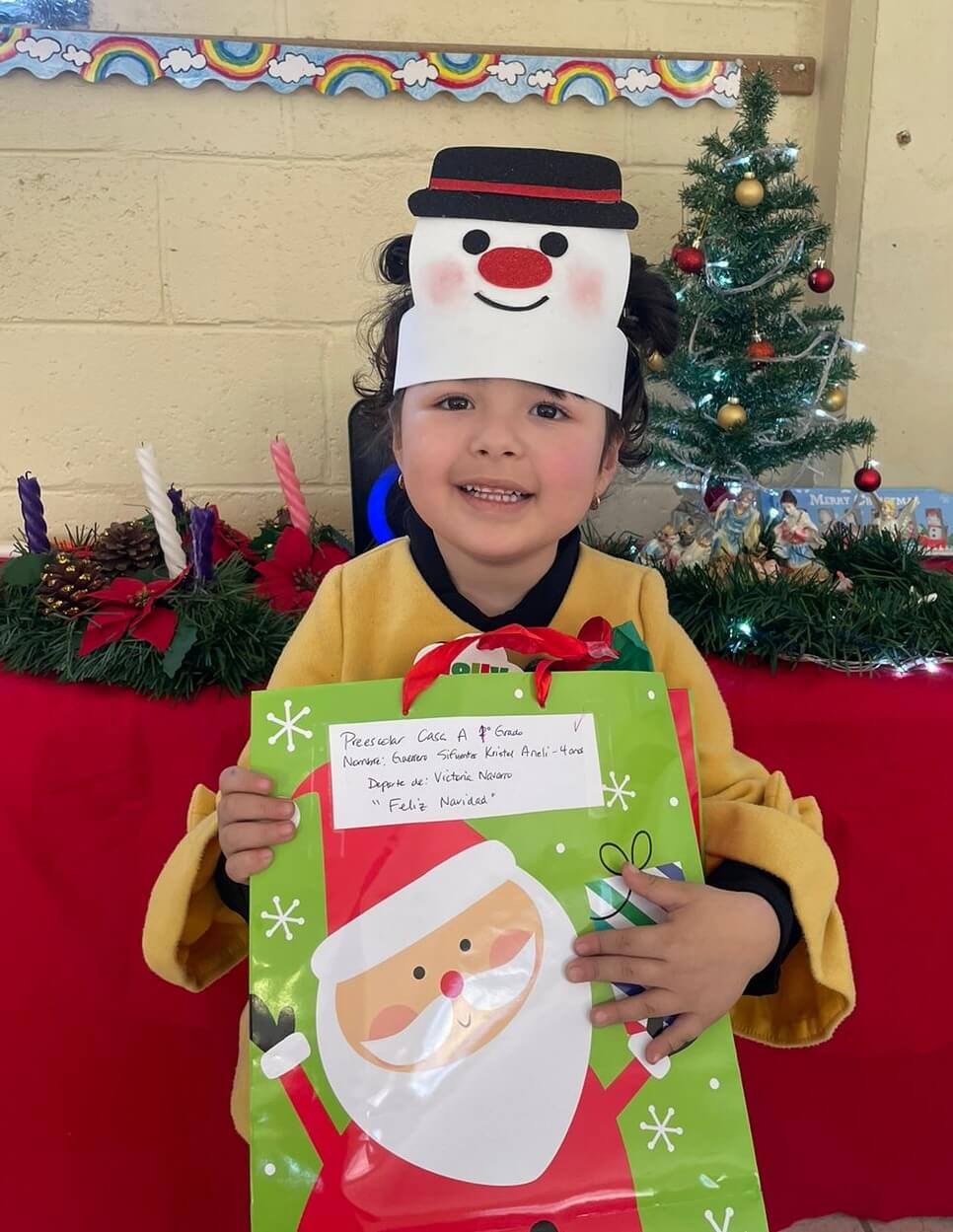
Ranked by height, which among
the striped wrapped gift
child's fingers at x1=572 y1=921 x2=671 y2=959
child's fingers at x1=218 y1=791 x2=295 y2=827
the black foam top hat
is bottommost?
child's fingers at x1=572 y1=921 x2=671 y2=959

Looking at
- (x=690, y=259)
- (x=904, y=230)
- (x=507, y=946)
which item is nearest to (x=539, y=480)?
(x=507, y=946)

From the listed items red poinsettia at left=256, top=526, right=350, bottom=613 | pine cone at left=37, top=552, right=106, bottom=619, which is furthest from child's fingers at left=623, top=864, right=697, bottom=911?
pine cone at left=37, top=552, right=106, bottom=619

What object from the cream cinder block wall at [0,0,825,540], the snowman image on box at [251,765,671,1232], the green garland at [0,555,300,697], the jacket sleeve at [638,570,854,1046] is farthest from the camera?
the cream cinder block wall at [0,0,825,540]

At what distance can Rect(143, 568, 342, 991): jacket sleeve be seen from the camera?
2.22 feet

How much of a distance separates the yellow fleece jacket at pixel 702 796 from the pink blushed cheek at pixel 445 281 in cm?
23

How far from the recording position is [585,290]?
709 mm

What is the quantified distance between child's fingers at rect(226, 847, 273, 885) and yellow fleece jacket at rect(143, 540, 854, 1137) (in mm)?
69

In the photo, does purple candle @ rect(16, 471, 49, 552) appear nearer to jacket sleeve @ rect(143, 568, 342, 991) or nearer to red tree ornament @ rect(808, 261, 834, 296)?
jacket sleeve @ rect(143, 568, 342, 991)

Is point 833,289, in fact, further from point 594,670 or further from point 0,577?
point 0,577

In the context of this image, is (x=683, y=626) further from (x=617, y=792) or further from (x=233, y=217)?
(x=233, y=217)

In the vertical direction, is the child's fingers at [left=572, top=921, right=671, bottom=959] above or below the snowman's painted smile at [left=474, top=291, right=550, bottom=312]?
below

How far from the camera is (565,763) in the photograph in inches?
24.0

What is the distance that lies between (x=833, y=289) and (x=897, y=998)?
1.04 metres

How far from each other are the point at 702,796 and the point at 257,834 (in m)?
0.36
